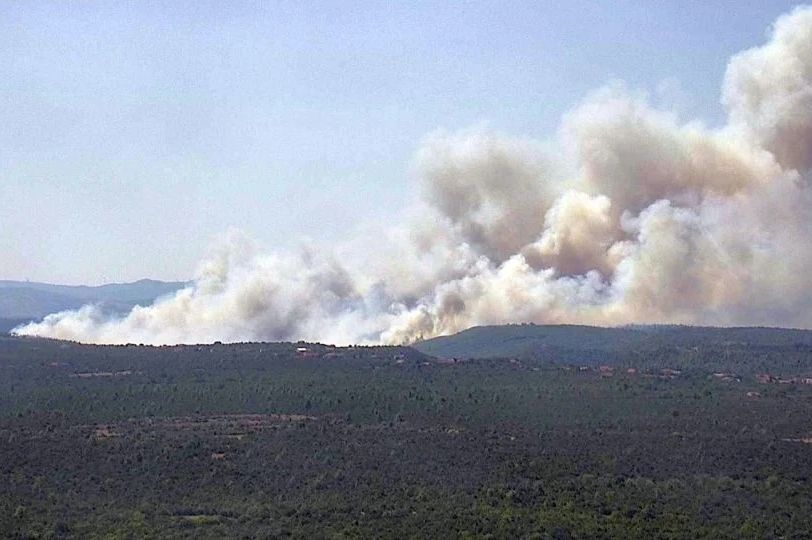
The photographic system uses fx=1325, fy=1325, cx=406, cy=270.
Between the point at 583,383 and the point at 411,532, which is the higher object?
the point at 583,383

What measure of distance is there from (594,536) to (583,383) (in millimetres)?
39367

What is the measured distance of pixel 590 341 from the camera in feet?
421

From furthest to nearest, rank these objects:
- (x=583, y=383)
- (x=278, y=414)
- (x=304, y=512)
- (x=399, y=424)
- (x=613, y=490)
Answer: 1. (x=583, y=383)
2. (x=278, y=414)
3. (x=399, y=424)
4. (x=613, y=490)
5. (x=304, y=512)

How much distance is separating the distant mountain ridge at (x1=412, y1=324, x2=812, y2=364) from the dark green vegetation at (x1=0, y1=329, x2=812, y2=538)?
1965cm

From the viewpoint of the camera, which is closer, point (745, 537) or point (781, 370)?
point (745, 537)

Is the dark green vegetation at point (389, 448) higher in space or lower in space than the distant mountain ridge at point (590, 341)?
lower

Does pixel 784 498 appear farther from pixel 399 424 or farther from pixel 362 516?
pixel 399 424

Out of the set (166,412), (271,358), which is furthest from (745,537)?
(271,358)

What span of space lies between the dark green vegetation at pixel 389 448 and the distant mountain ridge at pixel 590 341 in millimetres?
19651

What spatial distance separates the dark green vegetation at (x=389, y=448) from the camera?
51.6 metres

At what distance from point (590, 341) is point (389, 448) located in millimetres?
66271

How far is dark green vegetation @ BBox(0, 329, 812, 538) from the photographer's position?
51.6 m

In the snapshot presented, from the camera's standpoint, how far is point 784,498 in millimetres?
55812

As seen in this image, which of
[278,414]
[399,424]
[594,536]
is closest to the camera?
[594,536]
